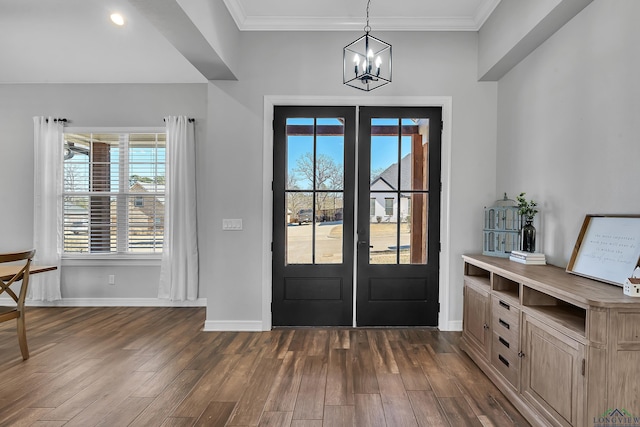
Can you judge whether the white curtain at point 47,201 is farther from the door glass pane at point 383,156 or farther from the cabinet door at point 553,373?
the cabinet door at point 553,373

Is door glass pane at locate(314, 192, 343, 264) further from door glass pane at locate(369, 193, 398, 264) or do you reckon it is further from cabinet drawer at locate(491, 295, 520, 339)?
cabinet drawer at locate(491, 295, 520, 339)

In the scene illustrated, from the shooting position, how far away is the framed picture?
6.15 feet

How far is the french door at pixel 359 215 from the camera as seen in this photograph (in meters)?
3.69

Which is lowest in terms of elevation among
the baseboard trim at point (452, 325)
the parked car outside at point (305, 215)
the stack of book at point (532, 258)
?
the baseboard trim at point (452, 325)

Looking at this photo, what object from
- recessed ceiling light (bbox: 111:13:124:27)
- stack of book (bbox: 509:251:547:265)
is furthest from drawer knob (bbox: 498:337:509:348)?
recessed ceiling light (bbox: 111:13:124:27)

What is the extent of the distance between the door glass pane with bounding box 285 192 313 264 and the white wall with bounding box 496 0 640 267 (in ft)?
6.80

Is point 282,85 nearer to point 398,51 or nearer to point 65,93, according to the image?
point 398,51

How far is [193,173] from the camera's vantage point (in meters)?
4.39

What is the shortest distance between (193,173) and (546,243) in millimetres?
3917

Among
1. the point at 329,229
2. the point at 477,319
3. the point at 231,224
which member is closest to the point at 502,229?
the point at 477,319

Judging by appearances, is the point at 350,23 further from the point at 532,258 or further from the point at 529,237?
the point at 532,258

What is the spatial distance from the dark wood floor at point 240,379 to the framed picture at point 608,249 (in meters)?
1.01

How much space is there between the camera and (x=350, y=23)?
11.7 feet

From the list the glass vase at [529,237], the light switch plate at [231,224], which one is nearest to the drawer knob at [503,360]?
the glass vase at [529,237]
